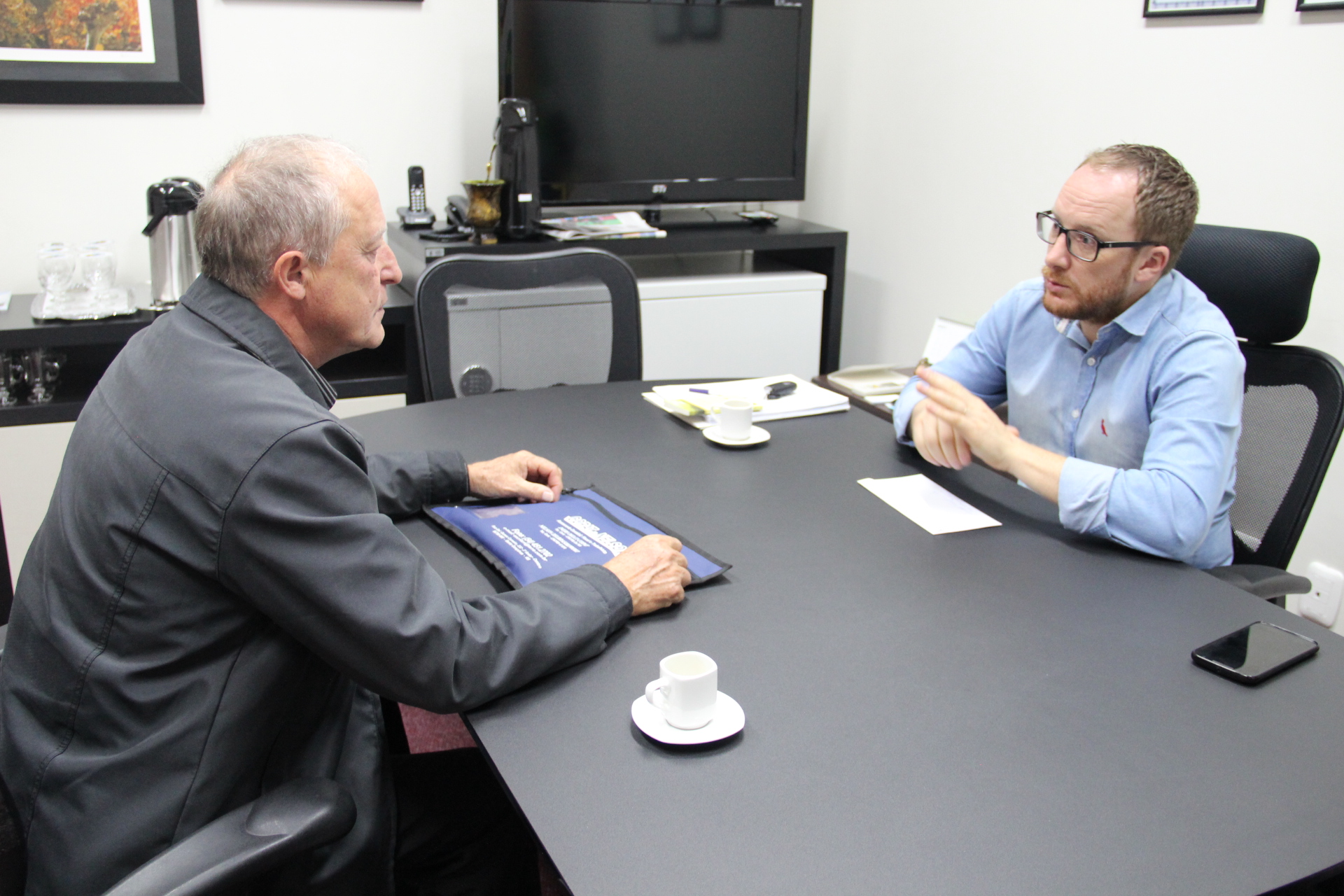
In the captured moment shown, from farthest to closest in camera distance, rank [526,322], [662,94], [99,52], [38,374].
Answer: [662,94] → [99,52] → [38,374] → [526,322]

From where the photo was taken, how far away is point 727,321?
11.0ft

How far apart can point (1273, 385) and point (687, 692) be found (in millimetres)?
1292

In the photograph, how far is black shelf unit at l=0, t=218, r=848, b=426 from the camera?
2584mm

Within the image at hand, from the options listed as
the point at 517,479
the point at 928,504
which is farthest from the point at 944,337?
the point at 517,479

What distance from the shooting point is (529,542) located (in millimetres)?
1335

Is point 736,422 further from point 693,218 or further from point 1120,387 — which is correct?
point 693,218

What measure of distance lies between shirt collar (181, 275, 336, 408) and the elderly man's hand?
0.94m

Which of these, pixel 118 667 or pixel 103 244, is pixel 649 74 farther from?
pixel 118 667

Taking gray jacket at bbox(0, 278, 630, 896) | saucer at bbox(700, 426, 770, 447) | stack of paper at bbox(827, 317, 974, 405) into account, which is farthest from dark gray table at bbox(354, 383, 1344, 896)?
stack of paper at bbox(827, 317, 974, 405)

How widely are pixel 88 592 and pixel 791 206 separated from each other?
3.46 metres

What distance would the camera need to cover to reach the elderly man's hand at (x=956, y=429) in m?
1.55

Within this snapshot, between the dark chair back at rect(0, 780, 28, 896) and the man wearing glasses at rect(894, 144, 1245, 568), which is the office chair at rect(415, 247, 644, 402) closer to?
the man wearing glasses at rect(894, 144, 1245, 568)

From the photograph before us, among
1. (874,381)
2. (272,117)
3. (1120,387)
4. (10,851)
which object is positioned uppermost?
(272,117)

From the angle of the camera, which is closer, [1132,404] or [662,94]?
[1132,404]
